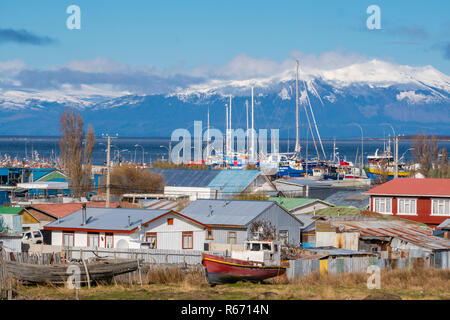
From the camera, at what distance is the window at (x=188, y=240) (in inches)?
1586

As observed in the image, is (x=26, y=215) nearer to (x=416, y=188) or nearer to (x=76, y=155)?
(x=76, y=155)

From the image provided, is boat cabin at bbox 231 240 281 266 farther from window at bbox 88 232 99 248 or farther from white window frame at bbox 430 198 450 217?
white window frame at bbox 430 198 450 217

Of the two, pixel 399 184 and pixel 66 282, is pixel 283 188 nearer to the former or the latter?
pixel 399 184

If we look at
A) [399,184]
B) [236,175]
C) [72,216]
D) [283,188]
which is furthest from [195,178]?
[72,216]

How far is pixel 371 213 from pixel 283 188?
21.2 m

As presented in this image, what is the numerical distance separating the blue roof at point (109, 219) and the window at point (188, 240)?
1798 millimetres

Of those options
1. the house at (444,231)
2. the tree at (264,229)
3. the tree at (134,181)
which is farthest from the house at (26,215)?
the house at (444,231)

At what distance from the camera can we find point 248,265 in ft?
99.5

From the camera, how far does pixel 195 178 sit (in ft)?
240

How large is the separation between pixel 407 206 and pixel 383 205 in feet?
5.78

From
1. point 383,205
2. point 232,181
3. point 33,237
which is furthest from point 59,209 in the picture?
point 232,181

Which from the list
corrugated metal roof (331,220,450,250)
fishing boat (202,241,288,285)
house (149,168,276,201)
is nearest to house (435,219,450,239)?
corrugated metal roof (331,220,450,250)

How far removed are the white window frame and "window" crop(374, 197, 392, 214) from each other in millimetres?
3127

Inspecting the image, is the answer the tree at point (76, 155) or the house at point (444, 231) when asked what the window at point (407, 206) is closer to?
the house at point (444, 231)
